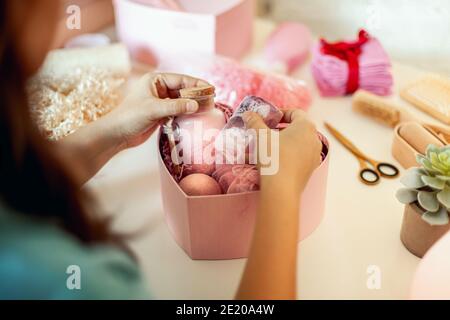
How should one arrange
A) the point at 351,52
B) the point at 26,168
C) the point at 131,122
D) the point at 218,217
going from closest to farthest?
1. the point at 26,168
2. the point at 218,217
3. the point at 131,122
4. the point at 351,52

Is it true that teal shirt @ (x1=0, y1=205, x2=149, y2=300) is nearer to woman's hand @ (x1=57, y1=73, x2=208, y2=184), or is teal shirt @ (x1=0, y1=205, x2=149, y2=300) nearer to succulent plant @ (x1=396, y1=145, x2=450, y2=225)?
woman's hand @ (x1=57, y1=73, x2=208, y2=184)

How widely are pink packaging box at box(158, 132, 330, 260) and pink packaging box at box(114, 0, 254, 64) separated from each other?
0.35m

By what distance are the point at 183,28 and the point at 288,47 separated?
0.63 feet

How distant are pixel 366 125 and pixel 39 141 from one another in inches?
19.7

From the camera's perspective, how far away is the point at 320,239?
63 centimetres

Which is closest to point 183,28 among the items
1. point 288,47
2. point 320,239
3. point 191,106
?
point 288,47

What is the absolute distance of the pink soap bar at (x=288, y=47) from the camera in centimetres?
95

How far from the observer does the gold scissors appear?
27.6 inches

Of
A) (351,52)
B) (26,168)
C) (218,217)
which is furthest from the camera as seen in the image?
(351,52)

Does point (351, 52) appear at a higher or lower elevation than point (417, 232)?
higher

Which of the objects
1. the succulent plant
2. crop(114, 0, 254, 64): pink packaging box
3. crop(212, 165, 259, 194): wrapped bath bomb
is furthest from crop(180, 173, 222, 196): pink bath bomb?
crop(114, 0, 254, 64): pink packaging box

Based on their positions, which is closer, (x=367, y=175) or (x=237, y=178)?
(x=237, y=178)

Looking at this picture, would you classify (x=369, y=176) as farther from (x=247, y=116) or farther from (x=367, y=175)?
(x=247, y=116)

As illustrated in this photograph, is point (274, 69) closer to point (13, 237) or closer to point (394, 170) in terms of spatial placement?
point (394, 170)
